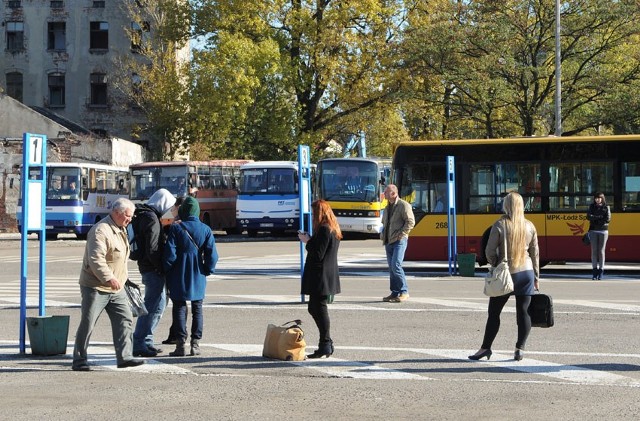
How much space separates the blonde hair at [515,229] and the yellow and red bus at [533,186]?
1372 centimetres

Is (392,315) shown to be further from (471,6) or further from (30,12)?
(30,12)

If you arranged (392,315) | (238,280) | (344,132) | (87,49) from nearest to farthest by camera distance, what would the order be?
(392,315) < (238,280) < (344,132) < (87,49)

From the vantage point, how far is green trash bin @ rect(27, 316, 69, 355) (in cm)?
1265

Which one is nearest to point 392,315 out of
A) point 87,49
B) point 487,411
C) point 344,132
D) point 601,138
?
point 487,411

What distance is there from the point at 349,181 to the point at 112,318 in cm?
3236

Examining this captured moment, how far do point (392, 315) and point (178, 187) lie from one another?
3093cm

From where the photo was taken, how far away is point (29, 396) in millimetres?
10031

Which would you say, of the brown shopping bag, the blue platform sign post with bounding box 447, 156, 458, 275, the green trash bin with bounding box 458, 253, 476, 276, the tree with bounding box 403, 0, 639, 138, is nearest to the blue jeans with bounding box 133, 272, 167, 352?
the brown shopping bag

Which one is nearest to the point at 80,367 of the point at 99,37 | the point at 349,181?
the point at 349,181

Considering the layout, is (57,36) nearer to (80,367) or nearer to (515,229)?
(80,367)

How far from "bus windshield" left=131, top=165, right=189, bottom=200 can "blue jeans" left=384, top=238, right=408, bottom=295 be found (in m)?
28.8

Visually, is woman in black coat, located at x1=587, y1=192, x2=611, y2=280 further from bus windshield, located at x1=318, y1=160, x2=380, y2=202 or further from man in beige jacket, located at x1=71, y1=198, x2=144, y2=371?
bus windshield, located at x1=318, y1=160, x2=380, y2=202

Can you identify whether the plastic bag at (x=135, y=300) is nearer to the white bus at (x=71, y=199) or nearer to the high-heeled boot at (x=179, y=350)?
the high-heeled boot at (x=179, y=350)

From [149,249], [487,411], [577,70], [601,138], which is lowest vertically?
[487,411]
